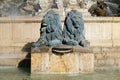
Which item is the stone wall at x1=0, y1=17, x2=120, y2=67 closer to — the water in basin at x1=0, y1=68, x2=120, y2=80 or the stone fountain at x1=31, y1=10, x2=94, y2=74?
the water in basin at x1=0, y1=68, x2=120, y2=80

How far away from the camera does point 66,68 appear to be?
42.4 ft

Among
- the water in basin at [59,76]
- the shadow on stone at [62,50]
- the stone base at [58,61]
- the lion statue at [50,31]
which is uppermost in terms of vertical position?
the lion statue at [50,31]

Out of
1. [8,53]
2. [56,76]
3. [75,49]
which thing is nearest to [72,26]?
[75,49]

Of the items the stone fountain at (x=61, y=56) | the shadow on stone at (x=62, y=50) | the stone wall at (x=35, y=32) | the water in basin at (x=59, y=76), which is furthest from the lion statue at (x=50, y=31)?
the stone wall at (x=35, y=32)

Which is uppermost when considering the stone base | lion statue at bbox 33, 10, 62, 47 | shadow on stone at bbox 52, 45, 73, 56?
lion statue at bbox 33, 10, 62, 47

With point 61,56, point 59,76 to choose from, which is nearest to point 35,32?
point 61,56

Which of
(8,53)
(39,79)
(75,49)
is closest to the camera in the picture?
(39,79)

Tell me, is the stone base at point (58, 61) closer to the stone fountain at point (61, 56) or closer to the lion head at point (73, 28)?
the stone fountain at point (61, 56)

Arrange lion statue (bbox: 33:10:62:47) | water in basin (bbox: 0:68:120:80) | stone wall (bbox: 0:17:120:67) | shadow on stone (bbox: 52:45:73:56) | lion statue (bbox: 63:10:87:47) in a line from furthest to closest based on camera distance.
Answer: stone wall (bbox: 0:17:120:67), lion statue (bbox: 63:10:87:47), lion statue (bbox: 33:10:62:47), shadow on stone (bbox: 52:45:73:56), water in basin (bbox: 0:68:120:80)

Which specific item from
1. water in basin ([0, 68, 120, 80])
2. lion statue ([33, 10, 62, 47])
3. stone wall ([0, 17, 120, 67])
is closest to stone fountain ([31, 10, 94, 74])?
lion statue ([33, 10, 62, 47])

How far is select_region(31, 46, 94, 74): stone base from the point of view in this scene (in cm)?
1288

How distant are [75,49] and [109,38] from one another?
3.96m

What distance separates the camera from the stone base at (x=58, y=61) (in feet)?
42.2

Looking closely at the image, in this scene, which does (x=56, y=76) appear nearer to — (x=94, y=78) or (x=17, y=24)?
(x=94, y=78)
